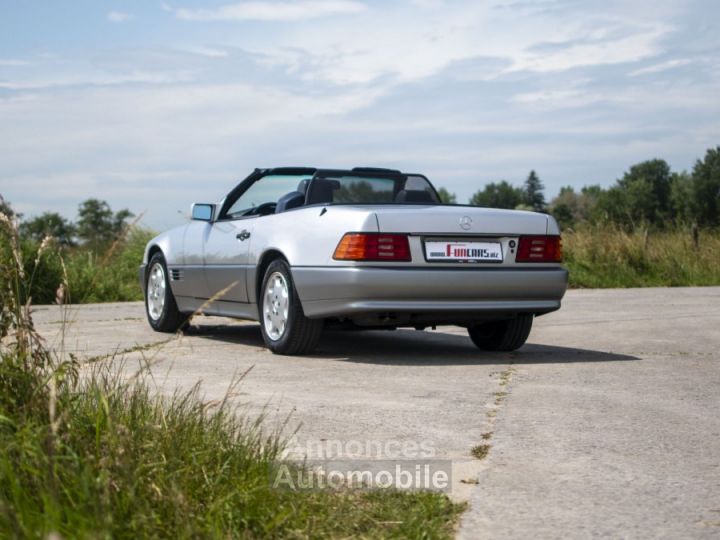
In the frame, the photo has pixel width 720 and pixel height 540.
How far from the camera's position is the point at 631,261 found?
73.2ft

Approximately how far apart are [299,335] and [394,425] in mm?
3205

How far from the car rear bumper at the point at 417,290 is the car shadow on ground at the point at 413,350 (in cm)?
45


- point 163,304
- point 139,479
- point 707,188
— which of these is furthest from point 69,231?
point 707,188

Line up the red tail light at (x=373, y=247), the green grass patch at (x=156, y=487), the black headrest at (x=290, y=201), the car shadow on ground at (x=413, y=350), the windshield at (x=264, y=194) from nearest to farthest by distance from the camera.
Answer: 1. the green grass patch at (x=156, y=487)
2. the red tail light at (x=373, y=247)
3. the car shadow on ground at (x=413, y=350)
4. the black headrest at (x=290, y=201)
5. the windshield at (x=264, y=194)

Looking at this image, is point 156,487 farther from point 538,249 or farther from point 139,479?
point 538,249

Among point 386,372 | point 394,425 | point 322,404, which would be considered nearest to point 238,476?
point 394,425

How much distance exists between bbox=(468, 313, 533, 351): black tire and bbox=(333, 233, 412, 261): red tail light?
137cm

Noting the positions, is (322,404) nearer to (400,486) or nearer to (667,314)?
(400,486)

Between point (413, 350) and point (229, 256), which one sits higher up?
point (229, 256)

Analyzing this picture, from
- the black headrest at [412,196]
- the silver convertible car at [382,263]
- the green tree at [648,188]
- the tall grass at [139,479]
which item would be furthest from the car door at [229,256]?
the green tree at [648,188]

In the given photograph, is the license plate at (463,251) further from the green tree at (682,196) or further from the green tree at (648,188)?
the green tree at (648,188)

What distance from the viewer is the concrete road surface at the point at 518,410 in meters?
3.92

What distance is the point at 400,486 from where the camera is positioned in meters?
4.11

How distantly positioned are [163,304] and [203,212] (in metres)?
1.27
